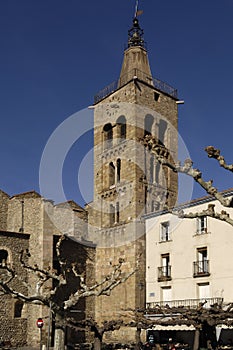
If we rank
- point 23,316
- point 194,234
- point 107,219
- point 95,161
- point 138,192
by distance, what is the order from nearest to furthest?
point 194,234
point 23,316
point 138,192
point 107,219
point 95,161

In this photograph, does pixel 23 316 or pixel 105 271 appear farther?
pixel 105 271

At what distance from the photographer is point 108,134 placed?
40656 millimetres

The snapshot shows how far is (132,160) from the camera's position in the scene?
120 feet

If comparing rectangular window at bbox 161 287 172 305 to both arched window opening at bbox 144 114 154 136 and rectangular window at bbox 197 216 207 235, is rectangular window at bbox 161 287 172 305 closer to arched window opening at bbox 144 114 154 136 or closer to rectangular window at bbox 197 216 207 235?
rectangular window at bbox 197 216 207 235

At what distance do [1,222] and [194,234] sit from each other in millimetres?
14778

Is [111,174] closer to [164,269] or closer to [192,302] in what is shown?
[164,269]

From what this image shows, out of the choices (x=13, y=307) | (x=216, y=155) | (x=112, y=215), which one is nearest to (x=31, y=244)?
(x=13, y=307)

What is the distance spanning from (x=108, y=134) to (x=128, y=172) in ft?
16.7

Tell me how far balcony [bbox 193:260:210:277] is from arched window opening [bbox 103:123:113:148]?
13.3 meters

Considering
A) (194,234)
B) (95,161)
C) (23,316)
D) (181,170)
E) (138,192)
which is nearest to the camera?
(181,170)

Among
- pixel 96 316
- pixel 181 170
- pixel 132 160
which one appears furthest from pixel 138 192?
pixel 181 170

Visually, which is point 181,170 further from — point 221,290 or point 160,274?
point 160,274

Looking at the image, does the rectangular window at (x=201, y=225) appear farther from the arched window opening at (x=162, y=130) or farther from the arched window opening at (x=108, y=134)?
the arched window opening at (x=108, y=134)

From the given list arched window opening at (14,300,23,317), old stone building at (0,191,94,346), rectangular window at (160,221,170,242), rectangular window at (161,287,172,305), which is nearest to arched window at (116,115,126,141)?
old stone building at (0,191,94,346)
